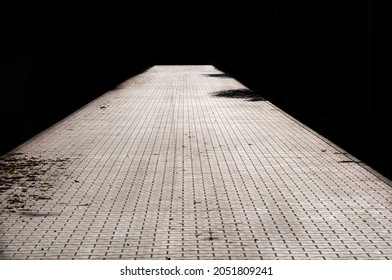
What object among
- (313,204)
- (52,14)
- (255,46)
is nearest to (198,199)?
(313,204)

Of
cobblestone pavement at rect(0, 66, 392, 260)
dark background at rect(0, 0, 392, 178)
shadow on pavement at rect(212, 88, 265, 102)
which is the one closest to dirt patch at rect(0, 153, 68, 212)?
cobblestone pavement at rect(0, 66, 392, 260)

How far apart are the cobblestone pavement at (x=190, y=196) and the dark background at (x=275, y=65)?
115 centimetres

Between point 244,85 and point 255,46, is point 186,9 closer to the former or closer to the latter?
point 255,46

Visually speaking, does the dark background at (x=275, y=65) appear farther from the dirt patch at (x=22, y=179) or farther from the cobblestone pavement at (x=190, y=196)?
the dirt patch at (x=22, y=179)

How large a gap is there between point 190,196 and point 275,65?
23217mm

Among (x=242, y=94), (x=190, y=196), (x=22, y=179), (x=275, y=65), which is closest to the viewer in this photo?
(x=190, y=196)

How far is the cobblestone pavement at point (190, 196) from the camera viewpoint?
21.4 feet

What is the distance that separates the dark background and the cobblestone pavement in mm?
1150

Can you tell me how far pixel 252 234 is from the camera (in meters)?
6.94

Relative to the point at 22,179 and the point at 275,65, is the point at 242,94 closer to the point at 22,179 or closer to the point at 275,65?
the point at 275,65

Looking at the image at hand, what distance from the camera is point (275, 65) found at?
1238 inches

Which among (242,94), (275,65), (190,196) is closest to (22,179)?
(190,196)
